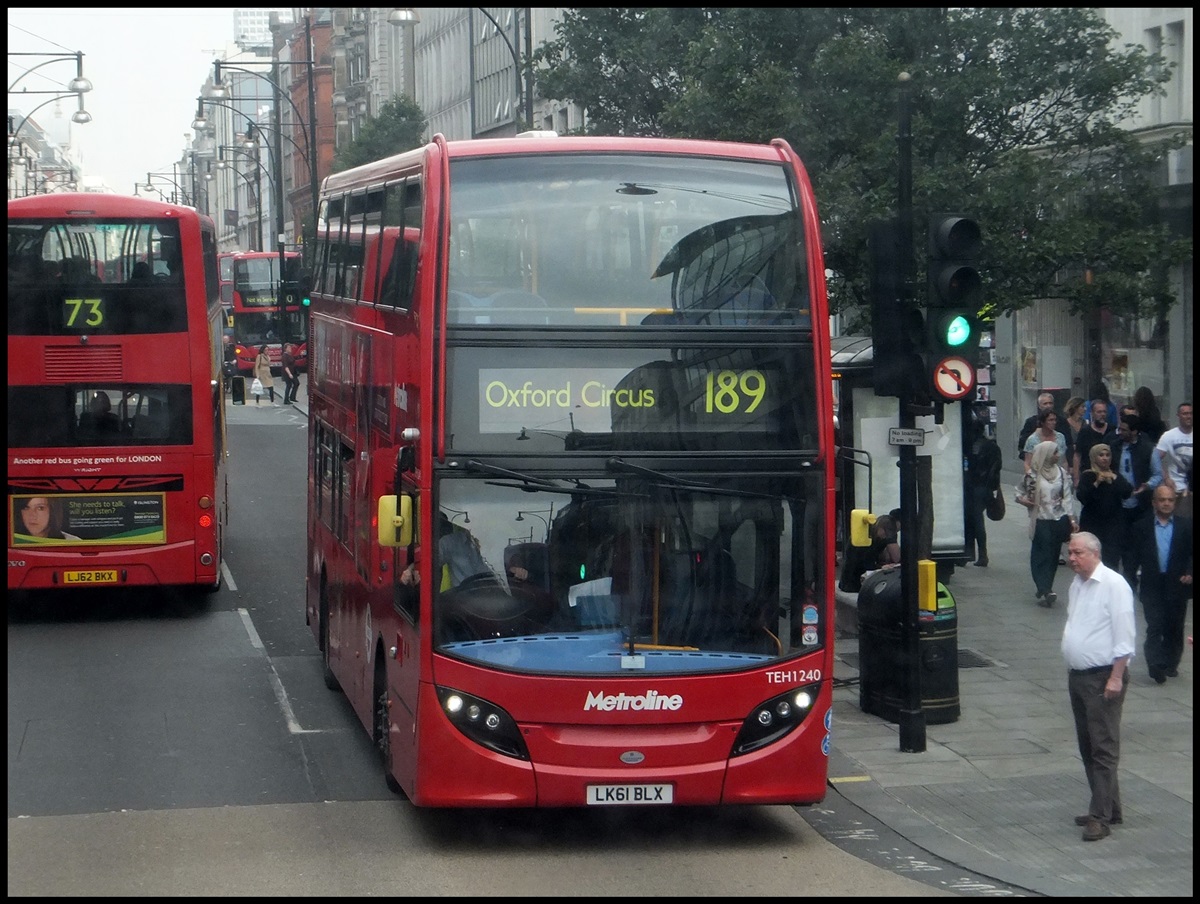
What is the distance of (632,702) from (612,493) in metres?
1.11

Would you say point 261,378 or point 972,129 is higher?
point 972,129

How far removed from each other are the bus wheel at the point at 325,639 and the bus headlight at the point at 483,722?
5231 millimetres

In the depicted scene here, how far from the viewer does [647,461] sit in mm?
8688

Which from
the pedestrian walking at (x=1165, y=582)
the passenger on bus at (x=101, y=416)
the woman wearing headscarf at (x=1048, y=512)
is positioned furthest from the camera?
the passenger on bus at (x=101, y=416)

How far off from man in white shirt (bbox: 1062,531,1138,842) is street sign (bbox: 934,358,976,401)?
73.2 inches

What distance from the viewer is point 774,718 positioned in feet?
29.2

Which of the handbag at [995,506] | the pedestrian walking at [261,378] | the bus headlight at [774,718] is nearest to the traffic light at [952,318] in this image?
the bus headlight at [774,718]

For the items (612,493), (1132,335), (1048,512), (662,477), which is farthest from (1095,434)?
(612,493)

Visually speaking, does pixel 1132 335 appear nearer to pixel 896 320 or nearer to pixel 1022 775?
pixel 896 320

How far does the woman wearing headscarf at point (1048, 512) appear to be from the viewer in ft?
53.5

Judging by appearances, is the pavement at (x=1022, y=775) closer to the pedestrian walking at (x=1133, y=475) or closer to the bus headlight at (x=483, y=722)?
the pedestrian walking at (x=1133, y=475)

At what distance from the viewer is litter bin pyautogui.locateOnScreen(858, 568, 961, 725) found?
11.9 meters

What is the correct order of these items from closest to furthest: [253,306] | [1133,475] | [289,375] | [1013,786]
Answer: [1013,786], [1133,475], [289,375], [253,306]

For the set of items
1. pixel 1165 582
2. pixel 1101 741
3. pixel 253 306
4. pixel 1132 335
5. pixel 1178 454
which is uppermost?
pixel 253 306
